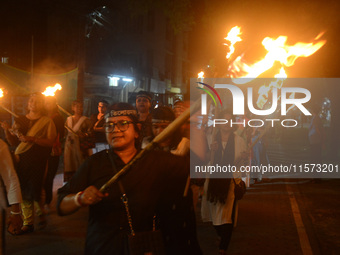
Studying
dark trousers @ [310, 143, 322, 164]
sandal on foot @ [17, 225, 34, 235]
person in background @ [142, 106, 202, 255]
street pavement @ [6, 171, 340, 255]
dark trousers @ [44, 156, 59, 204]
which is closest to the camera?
person in background @ [142, 106, 202, 255]

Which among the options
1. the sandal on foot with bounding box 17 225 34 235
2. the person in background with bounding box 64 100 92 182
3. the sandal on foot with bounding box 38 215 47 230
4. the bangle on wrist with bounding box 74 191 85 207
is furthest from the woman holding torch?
the person in background with bounding box 64 100 92 182

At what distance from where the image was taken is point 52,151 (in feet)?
22.6

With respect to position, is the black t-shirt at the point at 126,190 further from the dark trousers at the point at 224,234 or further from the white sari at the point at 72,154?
the white sari at the point at 72,154

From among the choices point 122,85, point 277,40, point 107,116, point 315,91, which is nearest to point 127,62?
point 122,85

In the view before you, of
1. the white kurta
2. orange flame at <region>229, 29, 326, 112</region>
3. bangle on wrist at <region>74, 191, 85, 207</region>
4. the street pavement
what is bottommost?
the street pavement

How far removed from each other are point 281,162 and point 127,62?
57.0 feet

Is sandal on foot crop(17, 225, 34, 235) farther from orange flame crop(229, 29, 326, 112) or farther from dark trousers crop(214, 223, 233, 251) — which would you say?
orange flame crop(229, 29, 326, 112)

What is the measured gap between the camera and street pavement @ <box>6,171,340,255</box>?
16.9 feet

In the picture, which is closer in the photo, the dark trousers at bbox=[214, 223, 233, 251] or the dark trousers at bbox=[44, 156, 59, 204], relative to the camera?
the dark trousers at bbox=[214, 223, 233, 251]

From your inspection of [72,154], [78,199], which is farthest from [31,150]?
[78,199]

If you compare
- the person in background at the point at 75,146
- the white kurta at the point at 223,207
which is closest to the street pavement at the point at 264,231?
the white kurta at the point at 223,207

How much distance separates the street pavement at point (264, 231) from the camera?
16.9ft

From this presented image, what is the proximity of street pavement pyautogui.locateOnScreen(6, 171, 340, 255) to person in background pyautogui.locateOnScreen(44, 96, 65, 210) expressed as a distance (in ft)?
1.40

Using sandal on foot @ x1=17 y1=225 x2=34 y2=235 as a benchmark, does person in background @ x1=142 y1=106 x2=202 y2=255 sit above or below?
above
